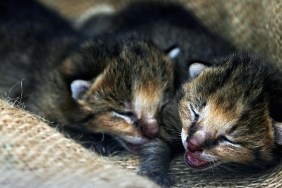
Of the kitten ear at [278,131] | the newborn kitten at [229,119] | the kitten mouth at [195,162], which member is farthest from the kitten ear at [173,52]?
the kitten ear at [278,131]

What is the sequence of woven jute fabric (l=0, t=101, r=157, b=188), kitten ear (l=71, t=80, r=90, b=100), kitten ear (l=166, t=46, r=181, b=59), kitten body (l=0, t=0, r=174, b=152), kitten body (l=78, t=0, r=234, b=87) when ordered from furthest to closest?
1. kitten body (l=78, t=0, r=234, b=87)
2. kitten ear (l=166, t=46, r=181, b=59)
3. kitten ear (l=71, t=80, r=90, b=100)
4. kitten body (l=0, t=0, r=174, b=152)
5. woven jute fabric (l=0, t=101, r=157, b=188)

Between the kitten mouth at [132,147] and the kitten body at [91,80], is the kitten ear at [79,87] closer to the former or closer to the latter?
the kitten body at [91,80]

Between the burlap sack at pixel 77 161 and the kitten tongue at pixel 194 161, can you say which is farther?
the kitten tongue at pixel 194 161

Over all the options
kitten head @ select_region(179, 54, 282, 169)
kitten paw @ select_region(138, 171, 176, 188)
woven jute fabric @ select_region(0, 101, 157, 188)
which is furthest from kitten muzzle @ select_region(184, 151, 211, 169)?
woven jute fabric @ select_region(0, 101, 157, 188)

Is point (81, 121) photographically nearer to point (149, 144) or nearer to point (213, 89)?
point (149, 144)

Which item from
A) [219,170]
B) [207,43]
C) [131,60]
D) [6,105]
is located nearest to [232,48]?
[207,43]

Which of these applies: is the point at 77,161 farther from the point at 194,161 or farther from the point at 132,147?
the point at 132,147

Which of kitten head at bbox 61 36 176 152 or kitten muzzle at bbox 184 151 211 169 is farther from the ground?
kitten head at bbox 61 36 176 152

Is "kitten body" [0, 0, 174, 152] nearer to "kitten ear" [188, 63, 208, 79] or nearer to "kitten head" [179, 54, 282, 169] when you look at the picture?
"kitten ear" [188, 63, 208, 79]
